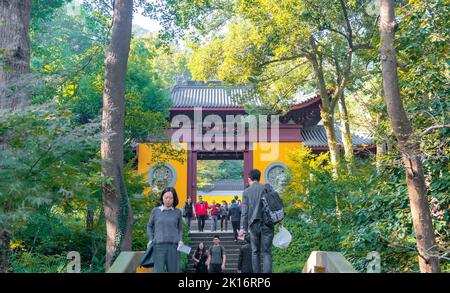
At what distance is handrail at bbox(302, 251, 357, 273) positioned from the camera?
5.26 meters

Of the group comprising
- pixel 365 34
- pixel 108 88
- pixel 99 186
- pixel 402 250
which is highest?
pixel 365 34

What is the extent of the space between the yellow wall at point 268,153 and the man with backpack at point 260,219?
1660 cm

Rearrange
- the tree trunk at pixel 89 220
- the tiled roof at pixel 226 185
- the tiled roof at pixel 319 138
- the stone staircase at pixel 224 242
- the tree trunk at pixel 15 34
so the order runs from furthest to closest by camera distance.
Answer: the tiled roof at pixel 226 185
the tiled roof at pixel 319 138
the stone staircase at pixel 224 242
the tree trunk at pixel 89 220
the tree trunk at pixel 15 34

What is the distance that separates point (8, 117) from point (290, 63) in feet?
53.7

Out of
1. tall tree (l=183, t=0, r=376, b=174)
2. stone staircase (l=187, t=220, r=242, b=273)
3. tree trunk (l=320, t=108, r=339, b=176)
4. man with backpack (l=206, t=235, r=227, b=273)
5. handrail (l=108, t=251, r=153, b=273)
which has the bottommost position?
stone staircase (l=187, t=220, r=242, b=273)

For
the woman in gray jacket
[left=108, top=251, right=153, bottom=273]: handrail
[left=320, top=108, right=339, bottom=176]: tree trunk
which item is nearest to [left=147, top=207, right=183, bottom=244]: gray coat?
the woman in gray jacket

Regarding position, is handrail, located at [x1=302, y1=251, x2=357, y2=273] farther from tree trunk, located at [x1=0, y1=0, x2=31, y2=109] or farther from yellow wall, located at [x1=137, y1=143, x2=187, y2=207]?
yellow wall, located at [x1=137, y1=143, x2=187, y2=207]

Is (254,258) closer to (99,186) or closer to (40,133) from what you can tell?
(40,133)

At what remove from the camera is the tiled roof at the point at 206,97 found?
75.2ft

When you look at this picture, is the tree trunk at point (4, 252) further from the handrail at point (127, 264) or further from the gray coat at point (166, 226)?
the gray coat at point (166, 226)

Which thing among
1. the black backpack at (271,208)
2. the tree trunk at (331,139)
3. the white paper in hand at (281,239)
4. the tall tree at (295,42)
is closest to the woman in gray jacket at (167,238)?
the black backpack at (271,208)

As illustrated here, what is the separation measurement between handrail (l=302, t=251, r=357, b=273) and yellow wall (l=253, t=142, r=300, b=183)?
16563 millimetres

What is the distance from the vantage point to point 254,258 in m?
6.28
